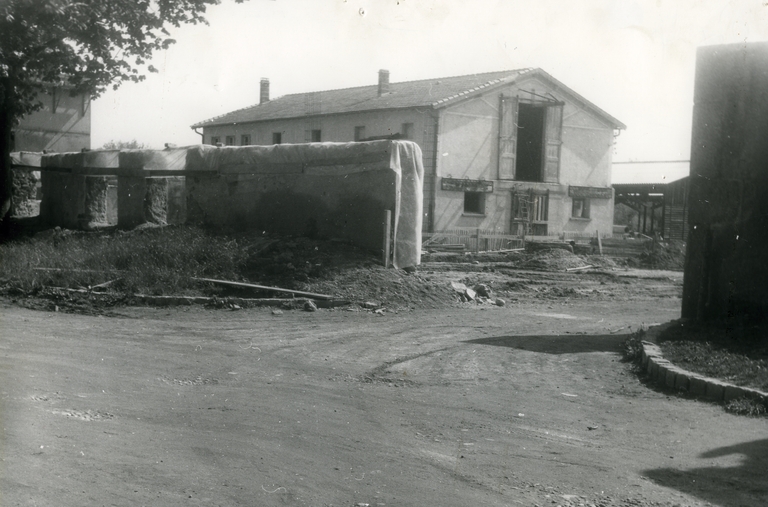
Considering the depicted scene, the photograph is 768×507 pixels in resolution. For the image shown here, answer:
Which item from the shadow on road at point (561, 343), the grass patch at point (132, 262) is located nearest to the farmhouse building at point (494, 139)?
the grass patch at point (132, 262)

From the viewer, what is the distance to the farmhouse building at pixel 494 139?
3369 cm

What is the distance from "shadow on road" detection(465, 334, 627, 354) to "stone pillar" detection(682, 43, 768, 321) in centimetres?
122

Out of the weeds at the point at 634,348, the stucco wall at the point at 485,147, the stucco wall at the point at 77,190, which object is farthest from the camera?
the stucco wall at the point at 485,147

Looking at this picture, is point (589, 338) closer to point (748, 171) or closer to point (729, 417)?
point (748, 171)

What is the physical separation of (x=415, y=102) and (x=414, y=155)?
1912 centimetres

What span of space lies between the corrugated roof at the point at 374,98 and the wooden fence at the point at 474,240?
17.3ft

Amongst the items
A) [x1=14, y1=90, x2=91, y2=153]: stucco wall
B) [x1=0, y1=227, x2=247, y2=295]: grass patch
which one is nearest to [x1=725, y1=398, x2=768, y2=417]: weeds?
[x1=0, y1=227, x2=247, y2=295]: grass patch

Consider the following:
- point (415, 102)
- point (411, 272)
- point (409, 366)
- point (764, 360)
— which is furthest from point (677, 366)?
point (415, 102)

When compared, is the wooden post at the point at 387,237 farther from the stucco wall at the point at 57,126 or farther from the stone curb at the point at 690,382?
the stucco wall at the point at 57,126

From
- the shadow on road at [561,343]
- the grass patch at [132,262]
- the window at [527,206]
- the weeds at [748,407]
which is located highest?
the window at [527,206]

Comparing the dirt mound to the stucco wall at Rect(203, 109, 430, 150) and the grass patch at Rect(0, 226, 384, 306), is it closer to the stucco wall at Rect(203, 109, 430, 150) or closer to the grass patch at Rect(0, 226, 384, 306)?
the stucco wall at Rect(203, 109, 430, 150)

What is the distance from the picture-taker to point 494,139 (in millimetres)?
35344

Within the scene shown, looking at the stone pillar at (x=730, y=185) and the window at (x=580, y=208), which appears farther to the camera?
the window at (x=580, y=208)

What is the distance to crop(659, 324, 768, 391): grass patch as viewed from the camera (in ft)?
25.2
